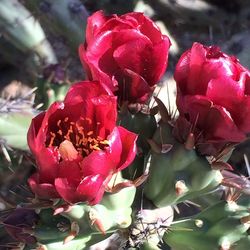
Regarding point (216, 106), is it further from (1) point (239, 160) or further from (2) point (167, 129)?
(1) point (239, 160)

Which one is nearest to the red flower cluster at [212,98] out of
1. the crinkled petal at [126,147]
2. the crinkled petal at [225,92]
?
the crinkled petal at [225,92]

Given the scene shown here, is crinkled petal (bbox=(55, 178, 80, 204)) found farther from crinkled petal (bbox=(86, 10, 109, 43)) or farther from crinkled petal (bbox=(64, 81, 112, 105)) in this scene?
crinkled petal (bbox=(86, 10, 109, 43))

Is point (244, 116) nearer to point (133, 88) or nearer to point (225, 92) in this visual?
point (225, 92)

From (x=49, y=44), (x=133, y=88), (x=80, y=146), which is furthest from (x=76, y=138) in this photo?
(x=49, y=44)

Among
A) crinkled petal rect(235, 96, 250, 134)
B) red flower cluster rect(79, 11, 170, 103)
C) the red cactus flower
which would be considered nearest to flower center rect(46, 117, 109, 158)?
the red cactus flower

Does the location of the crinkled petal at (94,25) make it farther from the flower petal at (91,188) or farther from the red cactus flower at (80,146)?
the flower petal at (91,188)

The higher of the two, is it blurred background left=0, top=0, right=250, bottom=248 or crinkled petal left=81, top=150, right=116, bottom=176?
crinkled petal left=81, top=150, right=116, bottom=176

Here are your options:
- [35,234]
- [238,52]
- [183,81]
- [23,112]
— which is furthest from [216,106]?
[238,52]

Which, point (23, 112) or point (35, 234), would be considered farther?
point (23, 112)
